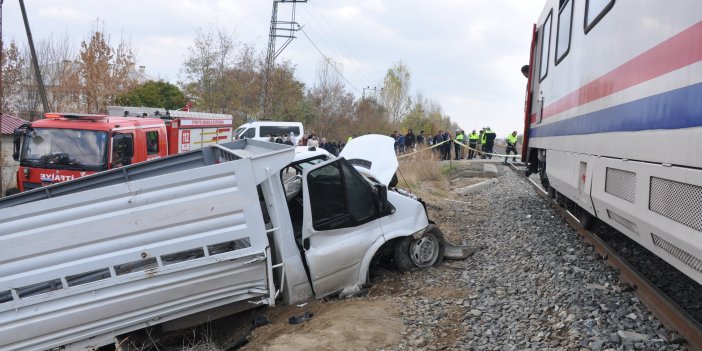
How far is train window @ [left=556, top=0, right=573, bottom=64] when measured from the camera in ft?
21.7

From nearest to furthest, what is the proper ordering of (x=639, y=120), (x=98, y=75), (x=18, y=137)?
1. (x=639, y=120)
2. (x=18, y=137)
3. (x=98, y=75)

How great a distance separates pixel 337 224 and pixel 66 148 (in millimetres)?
7060

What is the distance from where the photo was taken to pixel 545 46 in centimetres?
903

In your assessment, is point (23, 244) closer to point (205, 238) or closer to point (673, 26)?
point (205, 238)

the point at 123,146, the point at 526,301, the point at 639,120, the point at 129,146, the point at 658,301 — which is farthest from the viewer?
the point at 129,146

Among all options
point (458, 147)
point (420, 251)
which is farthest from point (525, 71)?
point (458, 147)

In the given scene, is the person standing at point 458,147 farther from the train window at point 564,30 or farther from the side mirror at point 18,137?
the side mirror at point 18,137

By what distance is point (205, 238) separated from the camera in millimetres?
4508

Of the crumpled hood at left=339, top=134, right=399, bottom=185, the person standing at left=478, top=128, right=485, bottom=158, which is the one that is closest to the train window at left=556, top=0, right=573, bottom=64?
the crumpled hood at left=339, top=134, right=399, bottom=185

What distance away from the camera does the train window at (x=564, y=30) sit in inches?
260

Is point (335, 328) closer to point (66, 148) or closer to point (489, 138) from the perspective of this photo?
point (66, 148)

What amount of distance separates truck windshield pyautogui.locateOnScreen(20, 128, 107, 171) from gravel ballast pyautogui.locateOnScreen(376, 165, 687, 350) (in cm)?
666

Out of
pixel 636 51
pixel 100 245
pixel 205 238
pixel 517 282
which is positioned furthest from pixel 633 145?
pixel 100 245

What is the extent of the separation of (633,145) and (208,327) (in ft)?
14.6
